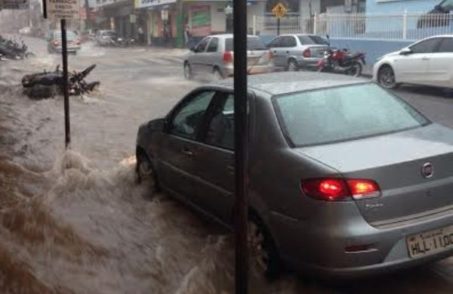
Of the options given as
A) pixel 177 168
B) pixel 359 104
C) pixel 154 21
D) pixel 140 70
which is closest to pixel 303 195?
pixel 359 104

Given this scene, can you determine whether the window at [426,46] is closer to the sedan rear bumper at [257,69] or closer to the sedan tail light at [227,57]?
the sedan rear bumper at [257,69]

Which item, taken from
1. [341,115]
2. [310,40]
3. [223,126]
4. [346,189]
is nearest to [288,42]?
[310,40]

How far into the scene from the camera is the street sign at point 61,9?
894 cm

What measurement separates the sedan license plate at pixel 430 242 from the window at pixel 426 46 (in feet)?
40.4

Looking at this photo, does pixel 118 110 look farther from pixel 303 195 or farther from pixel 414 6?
pixel 414 6

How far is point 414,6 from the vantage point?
1003 inches

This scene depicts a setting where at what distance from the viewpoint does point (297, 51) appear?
874 inches

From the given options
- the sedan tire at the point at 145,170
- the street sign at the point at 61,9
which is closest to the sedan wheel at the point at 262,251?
the sedan tire at the point at 145,170

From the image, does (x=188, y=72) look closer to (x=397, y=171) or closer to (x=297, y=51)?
(x=297, y=51)

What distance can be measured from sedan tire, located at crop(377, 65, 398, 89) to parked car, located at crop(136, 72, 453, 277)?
11.9 meters

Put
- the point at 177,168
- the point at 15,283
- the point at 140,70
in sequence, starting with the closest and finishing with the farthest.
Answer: the point at 15,283 < the point at 177,168 < the point at 140,70

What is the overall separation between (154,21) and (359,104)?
53.3 meters

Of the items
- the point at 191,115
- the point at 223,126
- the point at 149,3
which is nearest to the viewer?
the point at 223,126

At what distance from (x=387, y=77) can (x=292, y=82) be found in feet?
40.9
